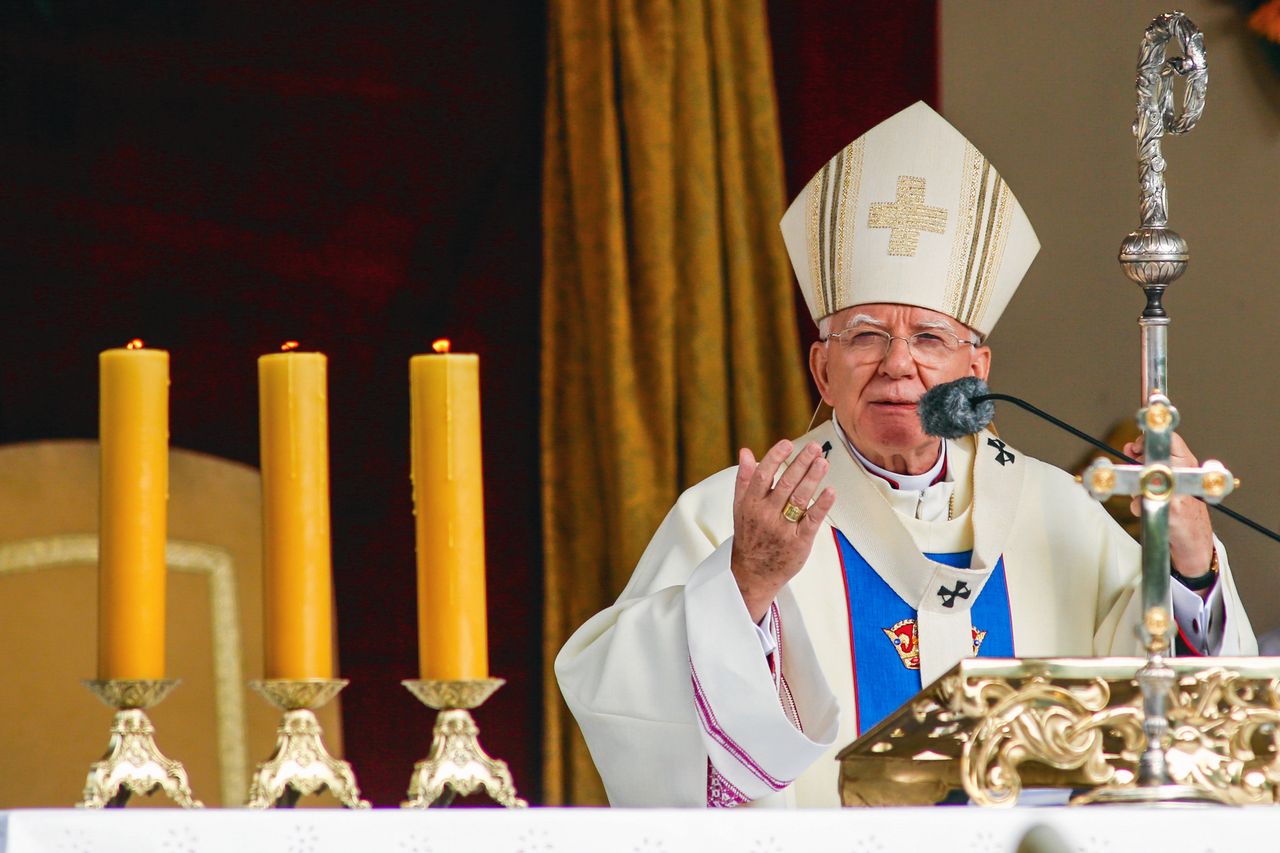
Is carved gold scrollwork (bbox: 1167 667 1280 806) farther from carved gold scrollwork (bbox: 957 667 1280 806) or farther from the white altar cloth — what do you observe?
the white altar cloth

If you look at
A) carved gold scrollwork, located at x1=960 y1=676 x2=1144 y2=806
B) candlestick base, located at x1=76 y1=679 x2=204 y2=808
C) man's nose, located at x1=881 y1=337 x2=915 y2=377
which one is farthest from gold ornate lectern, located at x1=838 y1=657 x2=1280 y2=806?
man's nose, located at x1=881 y1=337 x2=915 y2=377

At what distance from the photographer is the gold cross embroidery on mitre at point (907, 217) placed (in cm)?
288

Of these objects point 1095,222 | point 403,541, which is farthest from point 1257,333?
point 403,541

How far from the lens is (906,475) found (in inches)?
114

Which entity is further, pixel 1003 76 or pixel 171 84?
pixel 1003 76

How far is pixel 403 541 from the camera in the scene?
11.7 ft

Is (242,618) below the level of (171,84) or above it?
below

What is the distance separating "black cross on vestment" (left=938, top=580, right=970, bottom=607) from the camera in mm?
2709

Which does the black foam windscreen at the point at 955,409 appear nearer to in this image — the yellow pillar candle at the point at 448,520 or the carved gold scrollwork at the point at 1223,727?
the carved gold scrollwork at the point at 1223,727

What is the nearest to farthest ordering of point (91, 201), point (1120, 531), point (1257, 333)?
point (1120, 531)
point (91, 201)
point (1257, 333)

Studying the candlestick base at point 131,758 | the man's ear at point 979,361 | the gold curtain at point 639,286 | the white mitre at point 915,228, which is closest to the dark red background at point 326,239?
the gold curtain at point 639,286

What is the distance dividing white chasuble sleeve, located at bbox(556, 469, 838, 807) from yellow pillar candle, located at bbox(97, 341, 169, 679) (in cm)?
79

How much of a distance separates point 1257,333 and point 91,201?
92.5 inches

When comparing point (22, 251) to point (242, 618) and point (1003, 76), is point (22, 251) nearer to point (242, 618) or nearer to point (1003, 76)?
point (242, 618)
